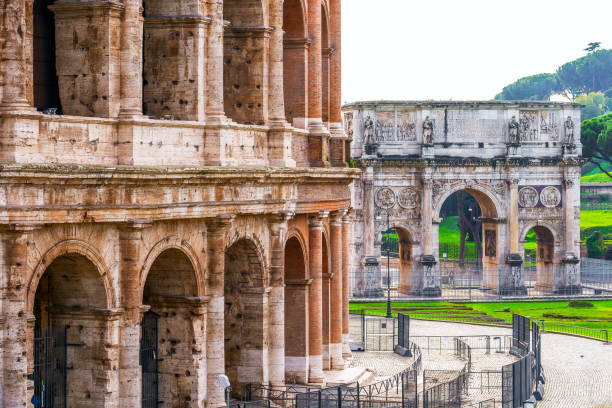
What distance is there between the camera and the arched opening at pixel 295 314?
37.8 meters

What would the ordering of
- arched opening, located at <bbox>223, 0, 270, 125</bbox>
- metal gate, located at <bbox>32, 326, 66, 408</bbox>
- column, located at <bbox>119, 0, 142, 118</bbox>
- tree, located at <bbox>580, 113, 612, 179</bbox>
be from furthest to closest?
tree, located at <bbox>580, 113, 612, 179</bbox>, arched opening, located at <bbox>223, 0, 270, 125</bbox>, column, located at <bbox>119, 0, 142, 118</bbox>, metal gate, located at <bbox>32, 326, 66, 408</bbox>

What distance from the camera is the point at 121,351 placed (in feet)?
93.9

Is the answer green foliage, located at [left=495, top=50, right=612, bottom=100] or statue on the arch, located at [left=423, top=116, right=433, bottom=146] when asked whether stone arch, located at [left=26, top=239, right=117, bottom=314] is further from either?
green foliage, located at [left=495, top=50, right=612, bottom=100]

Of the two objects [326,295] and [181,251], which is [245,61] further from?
[326,295]

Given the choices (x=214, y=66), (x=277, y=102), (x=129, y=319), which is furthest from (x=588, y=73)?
(x=129, y=319)

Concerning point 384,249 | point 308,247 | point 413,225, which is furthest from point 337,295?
point 384,249

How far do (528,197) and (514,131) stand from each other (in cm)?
428

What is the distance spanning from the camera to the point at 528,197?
3127 inches

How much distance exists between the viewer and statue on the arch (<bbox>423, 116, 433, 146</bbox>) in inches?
3049

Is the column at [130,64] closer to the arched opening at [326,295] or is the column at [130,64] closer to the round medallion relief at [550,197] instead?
the arched opening at [326,295]

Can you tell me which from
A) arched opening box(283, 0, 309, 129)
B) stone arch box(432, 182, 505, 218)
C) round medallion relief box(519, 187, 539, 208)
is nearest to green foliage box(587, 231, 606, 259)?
round medallion relief box(519, 187, 539, 208)

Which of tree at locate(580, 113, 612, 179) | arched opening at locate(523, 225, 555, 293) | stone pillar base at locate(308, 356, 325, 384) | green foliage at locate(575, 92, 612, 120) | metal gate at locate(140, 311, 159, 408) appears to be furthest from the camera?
green foliage at locate(575, 92, 612, 120)

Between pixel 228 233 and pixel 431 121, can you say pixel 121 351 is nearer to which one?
pixel 228 233

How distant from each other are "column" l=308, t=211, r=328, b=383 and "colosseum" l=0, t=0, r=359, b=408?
0.07m
